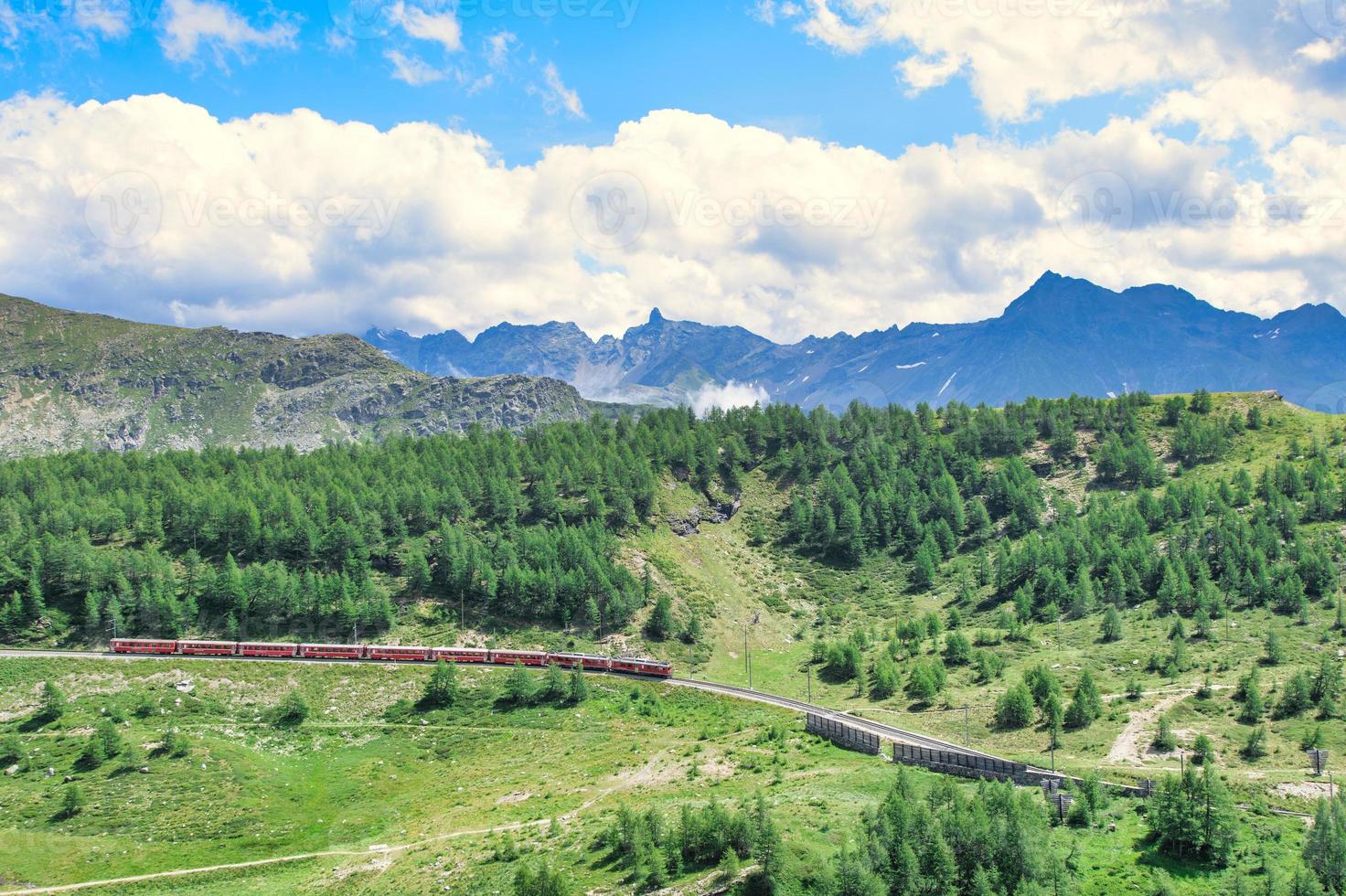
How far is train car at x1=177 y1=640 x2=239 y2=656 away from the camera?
12412 centimetres

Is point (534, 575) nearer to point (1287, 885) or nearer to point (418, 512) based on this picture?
point (418, 512)

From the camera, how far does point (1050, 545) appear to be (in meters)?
162

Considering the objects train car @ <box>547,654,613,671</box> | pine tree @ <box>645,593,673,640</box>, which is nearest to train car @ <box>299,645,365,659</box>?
train car @ <box>547,654,613,671</box>

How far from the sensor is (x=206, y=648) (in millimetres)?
124688

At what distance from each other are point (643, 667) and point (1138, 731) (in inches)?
2499

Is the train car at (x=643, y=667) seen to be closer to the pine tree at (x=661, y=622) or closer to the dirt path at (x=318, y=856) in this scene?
the pine tree at (x=661, y=622)

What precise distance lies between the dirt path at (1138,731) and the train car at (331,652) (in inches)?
3783

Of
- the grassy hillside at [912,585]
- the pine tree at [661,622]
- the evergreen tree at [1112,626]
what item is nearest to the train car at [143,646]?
the grassy hillside at [912,585]

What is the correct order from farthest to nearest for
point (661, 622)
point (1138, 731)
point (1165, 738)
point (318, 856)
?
point (661, 622) < point (1138, 731) < point (1165, 738) < point (318, 856)

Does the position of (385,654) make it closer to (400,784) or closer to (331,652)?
(331,652)

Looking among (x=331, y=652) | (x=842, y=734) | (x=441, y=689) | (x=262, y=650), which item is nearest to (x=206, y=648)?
(x=262, y=650)

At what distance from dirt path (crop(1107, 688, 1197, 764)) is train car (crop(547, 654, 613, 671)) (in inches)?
2613

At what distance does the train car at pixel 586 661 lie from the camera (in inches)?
5113

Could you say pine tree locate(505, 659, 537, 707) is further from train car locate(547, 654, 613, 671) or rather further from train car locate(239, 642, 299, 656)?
train car locate(239, 642, 299, 656)
